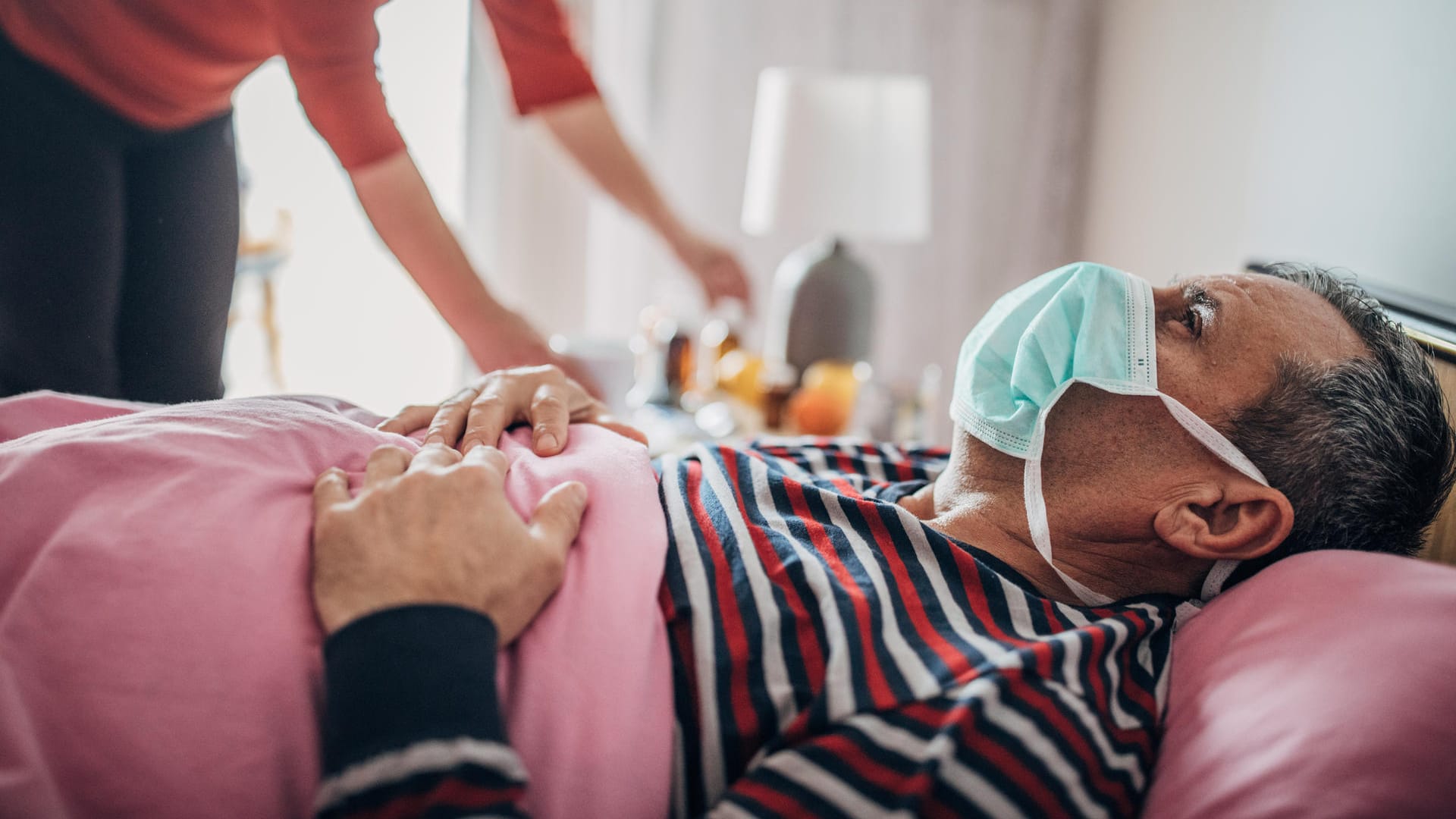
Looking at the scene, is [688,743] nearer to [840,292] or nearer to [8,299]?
[8,299]

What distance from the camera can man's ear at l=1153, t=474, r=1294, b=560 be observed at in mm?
861

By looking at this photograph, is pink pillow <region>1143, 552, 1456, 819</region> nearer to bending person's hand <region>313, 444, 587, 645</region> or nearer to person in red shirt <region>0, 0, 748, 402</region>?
bending person's hand <region>313, 444, 587, 645</region>

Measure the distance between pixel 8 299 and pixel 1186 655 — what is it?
124 centimetres

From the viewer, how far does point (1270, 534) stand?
87cm

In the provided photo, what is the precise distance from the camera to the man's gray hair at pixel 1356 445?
2.80ft

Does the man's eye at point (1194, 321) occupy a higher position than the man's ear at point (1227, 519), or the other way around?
→ the man's eye at point (1194, 321)

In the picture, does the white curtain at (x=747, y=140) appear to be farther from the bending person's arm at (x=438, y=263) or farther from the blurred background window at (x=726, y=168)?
the bending person's arm at (x=438, y=263)

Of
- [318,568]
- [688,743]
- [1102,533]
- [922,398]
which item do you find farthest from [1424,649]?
[922,398]

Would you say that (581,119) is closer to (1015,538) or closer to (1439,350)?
(1015,538)

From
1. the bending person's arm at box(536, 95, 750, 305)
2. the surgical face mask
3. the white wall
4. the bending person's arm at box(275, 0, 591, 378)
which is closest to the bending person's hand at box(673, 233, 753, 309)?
the bending person's arm at box(536, 95, 750, 305)

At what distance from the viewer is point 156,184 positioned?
3.54 ft

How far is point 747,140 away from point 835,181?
87cm

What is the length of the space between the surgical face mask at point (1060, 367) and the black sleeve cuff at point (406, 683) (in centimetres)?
54

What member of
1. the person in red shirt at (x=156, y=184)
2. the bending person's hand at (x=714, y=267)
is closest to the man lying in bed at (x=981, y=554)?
the person in red shirt at (x=156, y=184)
